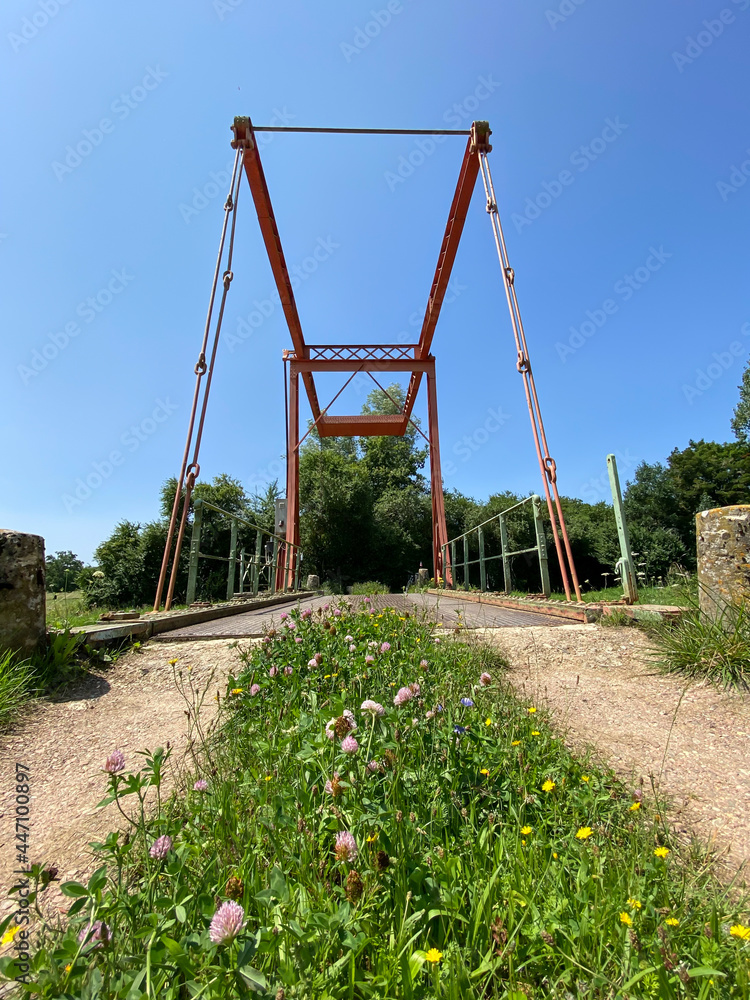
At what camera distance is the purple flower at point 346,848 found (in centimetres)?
82

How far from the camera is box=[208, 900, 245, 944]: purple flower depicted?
637 mm

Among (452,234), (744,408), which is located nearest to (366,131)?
(452,234)

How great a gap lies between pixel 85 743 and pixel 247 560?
591 centimetres

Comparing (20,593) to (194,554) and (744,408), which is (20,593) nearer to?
(194,554)

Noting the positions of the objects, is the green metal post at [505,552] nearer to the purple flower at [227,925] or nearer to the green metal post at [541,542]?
the green metal post at [541,542]

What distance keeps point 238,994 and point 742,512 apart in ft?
10.3

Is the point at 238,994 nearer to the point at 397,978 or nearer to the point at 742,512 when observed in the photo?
the point at 397,978

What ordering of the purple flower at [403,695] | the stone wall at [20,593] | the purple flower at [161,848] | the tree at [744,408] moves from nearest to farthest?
1. the purple flower at [161,848]
2. the purple flower at [403,695]
3. the stone wall at [20,593]
4. the tree at [744,408]

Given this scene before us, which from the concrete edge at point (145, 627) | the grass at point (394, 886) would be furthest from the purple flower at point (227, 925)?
the concrete edge at point (145, 627)

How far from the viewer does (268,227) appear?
9453mm

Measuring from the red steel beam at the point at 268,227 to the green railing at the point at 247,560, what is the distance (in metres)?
5.11

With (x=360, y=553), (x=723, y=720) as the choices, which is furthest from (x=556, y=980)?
(x=360, y=553)

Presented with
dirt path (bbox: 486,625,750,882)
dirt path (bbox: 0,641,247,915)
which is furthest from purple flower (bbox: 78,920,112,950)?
dirt path (bbox: 486,625,750,882)

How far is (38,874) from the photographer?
0.77 m
